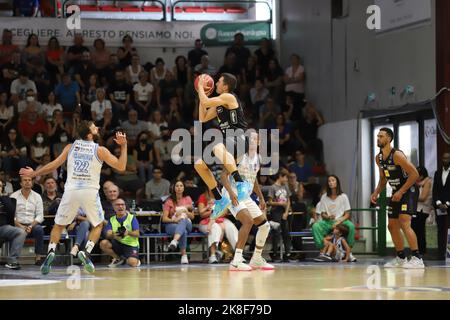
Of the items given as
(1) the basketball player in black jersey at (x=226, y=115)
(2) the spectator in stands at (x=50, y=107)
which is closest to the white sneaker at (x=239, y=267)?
(1) the basketball player in black jersey at (x=226, y=115)

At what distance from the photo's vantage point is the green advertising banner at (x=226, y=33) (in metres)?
22.1

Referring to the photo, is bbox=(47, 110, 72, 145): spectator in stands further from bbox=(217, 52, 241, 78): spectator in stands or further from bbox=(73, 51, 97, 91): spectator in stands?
bbox=(217, 52, 241, 78): spectator in stands

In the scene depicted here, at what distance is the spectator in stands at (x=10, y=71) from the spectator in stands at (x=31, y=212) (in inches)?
230

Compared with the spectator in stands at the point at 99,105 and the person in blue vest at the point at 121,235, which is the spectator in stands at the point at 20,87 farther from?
the person in blue vest at the point at 121,235

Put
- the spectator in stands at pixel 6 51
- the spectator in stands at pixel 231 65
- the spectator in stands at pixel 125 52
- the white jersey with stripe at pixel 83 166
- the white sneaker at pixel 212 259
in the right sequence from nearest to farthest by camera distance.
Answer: the white jersey with stripe at pixel 83 166 < the white sneaker at pixel 212 259 < the spectator in stands at pixel 6 51 < the spectator in stands at pixel 125 52 < the spectator in stands at pixel 231 65

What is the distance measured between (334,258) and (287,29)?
8.26 m

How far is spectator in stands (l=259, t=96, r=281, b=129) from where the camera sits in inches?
788

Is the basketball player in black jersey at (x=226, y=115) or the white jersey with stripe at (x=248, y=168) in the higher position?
the basketball player in black jersey at (x=226, y=115)

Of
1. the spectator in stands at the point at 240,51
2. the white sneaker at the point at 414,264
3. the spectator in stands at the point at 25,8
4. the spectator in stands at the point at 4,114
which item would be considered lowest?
the white sneaker at the point at 414,264

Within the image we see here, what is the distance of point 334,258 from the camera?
15703mm

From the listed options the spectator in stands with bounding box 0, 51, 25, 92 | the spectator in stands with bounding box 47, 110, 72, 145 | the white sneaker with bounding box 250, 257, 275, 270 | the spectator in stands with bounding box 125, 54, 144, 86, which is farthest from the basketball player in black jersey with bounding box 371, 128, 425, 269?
the spectator in stands with bounding box 0, 51, 25, 92

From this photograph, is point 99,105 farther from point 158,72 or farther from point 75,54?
point 158,72

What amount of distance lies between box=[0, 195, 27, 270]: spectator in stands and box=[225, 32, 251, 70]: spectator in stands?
828cm

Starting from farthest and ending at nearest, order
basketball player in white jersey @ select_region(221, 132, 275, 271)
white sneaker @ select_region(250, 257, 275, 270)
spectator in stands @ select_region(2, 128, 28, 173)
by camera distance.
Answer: spectator in stands @ select_region(2, 128, 28, 173)
white sneaker @ select_region(250, 257, 275, 270)
basketball player in white jersey @ select_region(221, 132, 275, 271)
